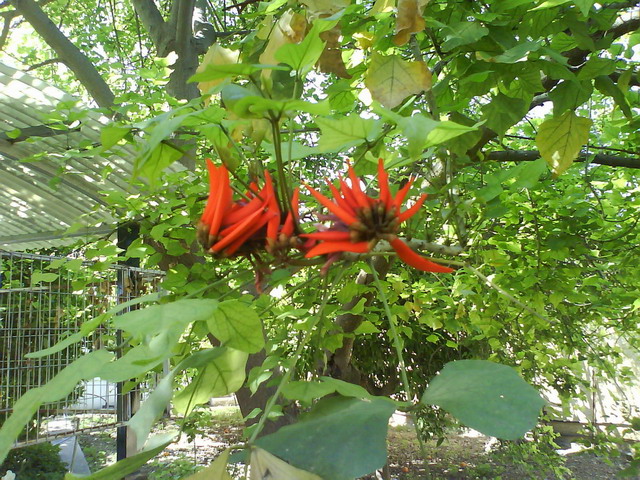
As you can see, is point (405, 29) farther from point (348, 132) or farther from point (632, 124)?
point (632, 124)

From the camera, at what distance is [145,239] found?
2.03m

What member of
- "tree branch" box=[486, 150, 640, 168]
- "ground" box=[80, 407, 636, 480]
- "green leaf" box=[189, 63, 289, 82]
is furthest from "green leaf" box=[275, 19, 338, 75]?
"ground" box=[80, 407, 636, 480]

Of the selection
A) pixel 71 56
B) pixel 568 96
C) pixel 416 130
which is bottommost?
pixel 416 130

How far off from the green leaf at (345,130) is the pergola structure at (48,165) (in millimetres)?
1070

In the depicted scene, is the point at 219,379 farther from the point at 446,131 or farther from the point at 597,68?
the point at 597,68

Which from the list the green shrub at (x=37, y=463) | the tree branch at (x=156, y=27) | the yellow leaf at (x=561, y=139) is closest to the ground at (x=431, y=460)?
the green shrub at (x=37, y=463)

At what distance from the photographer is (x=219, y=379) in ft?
1.83

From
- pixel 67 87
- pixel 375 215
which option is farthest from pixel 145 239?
pixel 67 87

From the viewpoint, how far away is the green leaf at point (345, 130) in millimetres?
467

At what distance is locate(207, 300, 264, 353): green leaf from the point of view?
1.57 feet

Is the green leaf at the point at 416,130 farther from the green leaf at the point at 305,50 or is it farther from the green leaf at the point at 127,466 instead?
the green leaf at the point at 127,466

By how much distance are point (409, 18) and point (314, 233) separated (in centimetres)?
42

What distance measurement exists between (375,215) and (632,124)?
120 cm

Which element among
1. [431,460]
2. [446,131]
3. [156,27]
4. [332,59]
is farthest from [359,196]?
[431,460]
